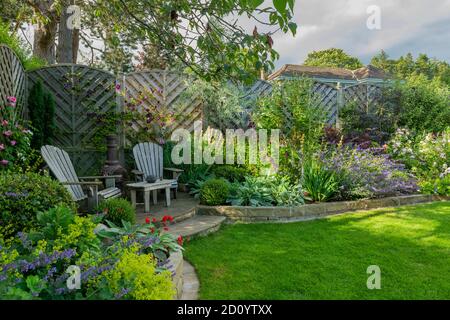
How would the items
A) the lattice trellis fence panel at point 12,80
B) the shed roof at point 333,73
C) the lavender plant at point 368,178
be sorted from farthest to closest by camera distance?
the shed roof at point 333,73 < the lavender plant at point 368,178 < the lattice trellis fence panel at point 12,80

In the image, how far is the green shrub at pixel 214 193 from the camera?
461 cm

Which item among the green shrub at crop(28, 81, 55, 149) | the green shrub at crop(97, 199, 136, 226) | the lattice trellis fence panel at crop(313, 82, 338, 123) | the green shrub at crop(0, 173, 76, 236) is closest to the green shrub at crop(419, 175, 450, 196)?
the lattice trellis fence panel at crop(313, 82, 338, 123)

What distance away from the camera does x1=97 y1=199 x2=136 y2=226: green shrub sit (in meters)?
3.51

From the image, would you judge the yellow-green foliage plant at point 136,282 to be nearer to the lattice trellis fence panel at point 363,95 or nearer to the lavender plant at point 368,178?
the lavender plant at point 368,178

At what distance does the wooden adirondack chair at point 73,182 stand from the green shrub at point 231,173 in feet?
5.59

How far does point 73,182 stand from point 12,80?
228 cm

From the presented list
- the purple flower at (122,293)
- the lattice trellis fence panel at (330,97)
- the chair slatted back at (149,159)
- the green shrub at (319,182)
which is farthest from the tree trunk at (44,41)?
the purple flower at (122,293)

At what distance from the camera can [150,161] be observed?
572 centimetres

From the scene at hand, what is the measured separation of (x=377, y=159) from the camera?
579 cm

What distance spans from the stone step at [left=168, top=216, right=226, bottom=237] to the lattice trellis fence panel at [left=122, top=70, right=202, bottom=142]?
3.03m

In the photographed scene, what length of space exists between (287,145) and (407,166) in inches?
97.4

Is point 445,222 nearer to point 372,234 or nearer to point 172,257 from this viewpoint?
point 372,234

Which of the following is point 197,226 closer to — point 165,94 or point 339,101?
point 165,94
